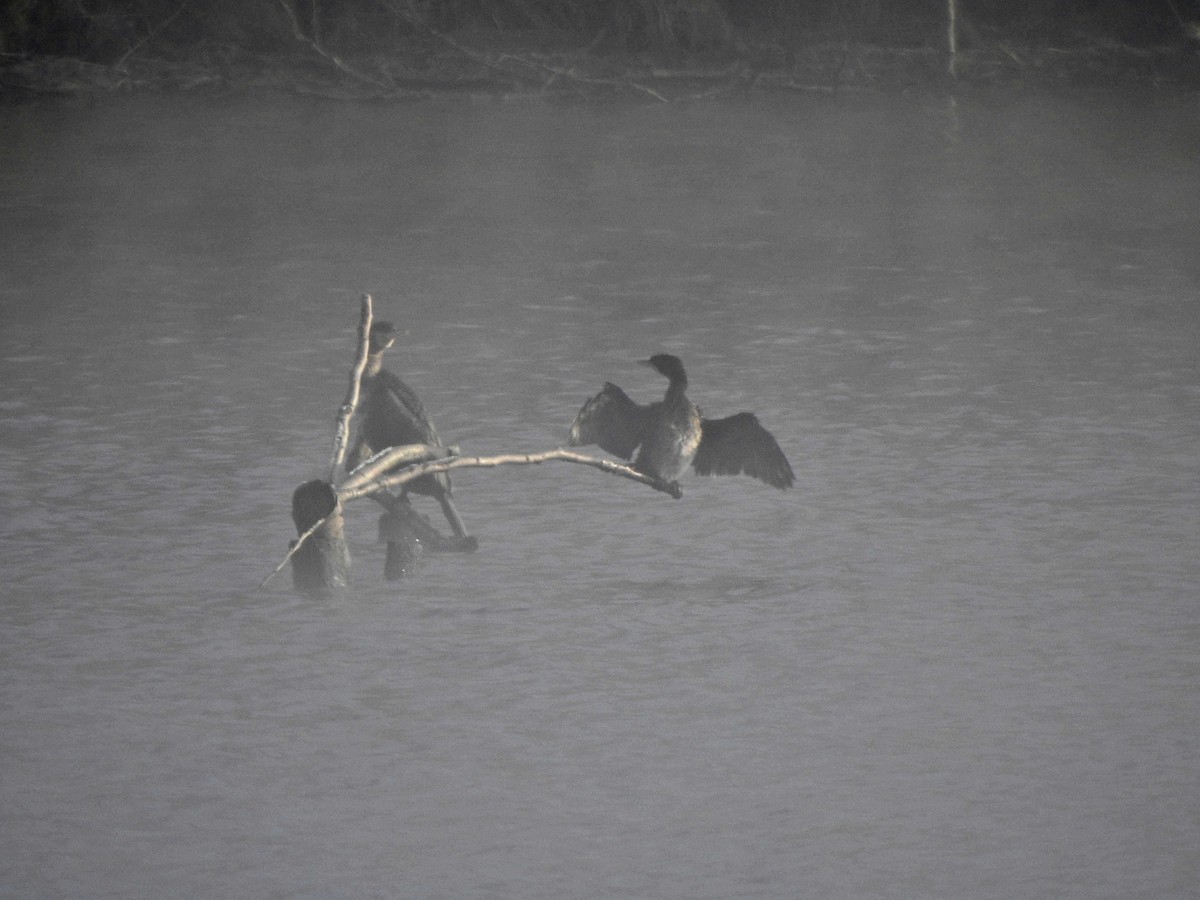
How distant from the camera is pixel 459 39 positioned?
45.0 ft

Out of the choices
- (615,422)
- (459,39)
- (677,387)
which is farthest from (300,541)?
(459,39)

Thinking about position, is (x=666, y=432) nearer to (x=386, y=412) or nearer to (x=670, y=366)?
(x=670, y=366)

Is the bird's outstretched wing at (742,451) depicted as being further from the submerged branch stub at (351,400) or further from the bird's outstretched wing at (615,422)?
the submerged branch stub at (351,400)

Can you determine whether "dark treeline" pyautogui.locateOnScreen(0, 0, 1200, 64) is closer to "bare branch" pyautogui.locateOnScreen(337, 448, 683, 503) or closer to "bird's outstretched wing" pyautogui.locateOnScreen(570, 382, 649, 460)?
"bird's outstretched wing" pyautogui.locateOnScreen(570, 382, 649, 460)

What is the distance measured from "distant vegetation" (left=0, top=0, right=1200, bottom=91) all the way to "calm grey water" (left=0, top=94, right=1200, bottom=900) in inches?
101

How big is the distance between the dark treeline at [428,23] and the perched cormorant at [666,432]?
820 cm

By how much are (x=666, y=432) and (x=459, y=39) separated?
8.41 metres

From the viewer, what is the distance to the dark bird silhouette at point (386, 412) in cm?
568

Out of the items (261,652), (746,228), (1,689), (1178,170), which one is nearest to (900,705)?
(261,652)

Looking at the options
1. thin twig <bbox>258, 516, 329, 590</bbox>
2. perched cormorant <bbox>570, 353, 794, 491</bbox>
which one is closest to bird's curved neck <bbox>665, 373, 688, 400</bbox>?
perched cormorant <bbox>570, 353, 794, 491</bbox>

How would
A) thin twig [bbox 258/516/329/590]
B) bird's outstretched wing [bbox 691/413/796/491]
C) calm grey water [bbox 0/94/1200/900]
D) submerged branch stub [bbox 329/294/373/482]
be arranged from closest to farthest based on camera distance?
calm grey water [bbox 0/94/1200/900], thin twig [bbox 258/516/329/590], submerged branch stub [bbox 329/294/373/482], bird's outstretched wing [bbox 691/413/796/491]

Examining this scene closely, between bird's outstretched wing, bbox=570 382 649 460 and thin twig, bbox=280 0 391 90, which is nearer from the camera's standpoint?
bird's outstretched wing, bbox=570 382 649 460

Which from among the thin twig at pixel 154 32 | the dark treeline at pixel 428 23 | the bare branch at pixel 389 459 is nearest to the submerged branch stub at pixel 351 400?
the bare branch at pixel 389 459

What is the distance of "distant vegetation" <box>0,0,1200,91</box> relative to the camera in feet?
44.9
